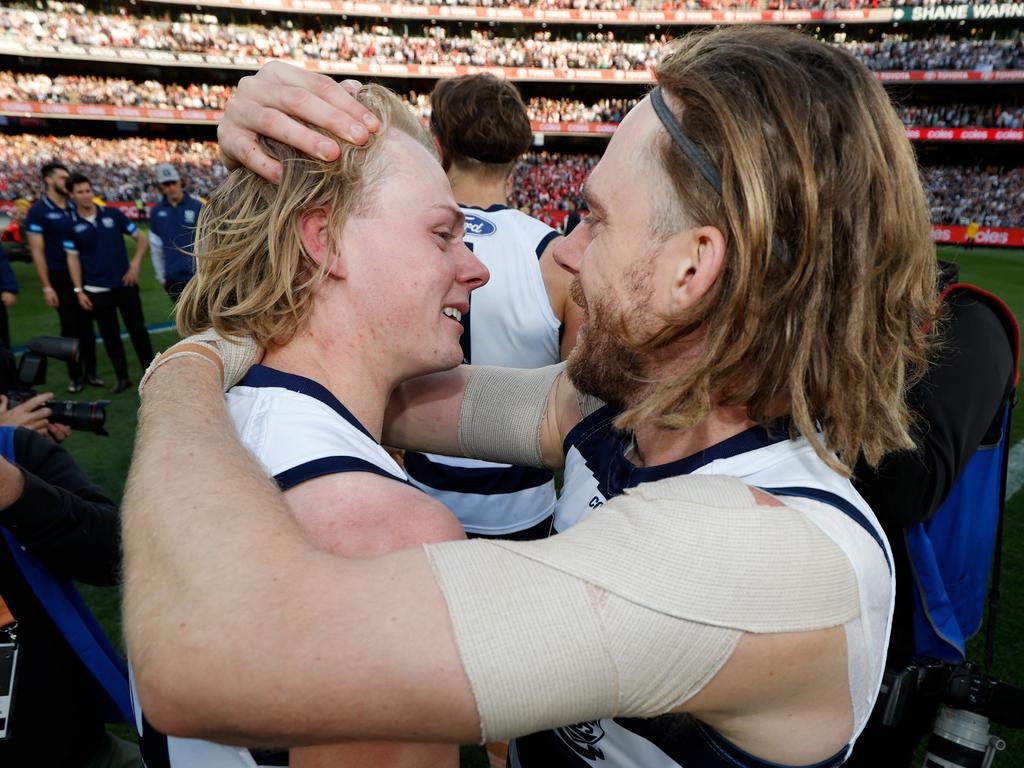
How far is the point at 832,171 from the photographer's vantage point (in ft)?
4.17

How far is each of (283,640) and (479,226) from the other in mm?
2727

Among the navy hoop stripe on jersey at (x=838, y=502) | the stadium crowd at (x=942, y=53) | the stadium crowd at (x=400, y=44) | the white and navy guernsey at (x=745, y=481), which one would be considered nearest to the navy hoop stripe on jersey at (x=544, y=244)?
the white and navy guernsey at (x=745, y=481)

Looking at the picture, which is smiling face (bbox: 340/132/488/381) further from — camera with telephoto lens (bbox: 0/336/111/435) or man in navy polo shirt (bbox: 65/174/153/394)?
man in navy polo shirt (bbox: 65/174/153/394)

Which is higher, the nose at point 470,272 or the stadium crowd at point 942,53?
the stadium crowd at point 942,53

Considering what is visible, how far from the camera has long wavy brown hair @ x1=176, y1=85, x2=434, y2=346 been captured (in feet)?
5.37

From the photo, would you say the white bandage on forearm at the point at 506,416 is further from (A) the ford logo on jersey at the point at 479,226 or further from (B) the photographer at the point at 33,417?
(B) the photographer at the point at 33,417

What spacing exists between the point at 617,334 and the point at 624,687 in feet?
2.70

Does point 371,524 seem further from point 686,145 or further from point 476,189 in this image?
point 476,189

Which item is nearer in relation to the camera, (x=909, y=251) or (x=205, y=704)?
(x=205, y=704)

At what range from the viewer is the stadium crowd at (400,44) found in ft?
105

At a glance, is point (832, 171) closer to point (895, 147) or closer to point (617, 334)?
point (895, 147)

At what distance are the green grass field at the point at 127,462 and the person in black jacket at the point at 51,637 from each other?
0.99m

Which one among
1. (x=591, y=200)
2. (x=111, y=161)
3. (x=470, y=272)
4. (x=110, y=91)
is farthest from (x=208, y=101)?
(x=591, y=200)

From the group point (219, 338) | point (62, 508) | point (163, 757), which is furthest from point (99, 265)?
point (163, 757)
